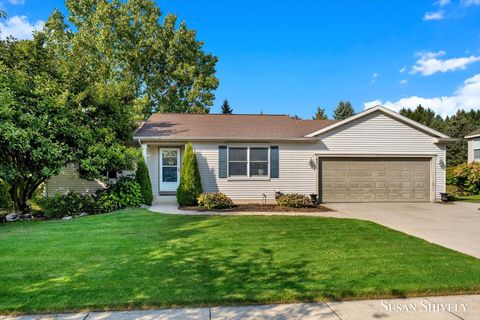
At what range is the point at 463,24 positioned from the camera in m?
13.3

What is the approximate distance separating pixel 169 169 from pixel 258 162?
3.91 metres

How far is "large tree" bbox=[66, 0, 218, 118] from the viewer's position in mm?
22469

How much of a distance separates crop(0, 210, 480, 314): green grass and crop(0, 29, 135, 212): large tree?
2819mm

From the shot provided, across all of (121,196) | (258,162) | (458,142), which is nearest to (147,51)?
(258,162)

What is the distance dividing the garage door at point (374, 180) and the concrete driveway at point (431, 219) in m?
0.66

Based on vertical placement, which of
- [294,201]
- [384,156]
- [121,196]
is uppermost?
[384,156]

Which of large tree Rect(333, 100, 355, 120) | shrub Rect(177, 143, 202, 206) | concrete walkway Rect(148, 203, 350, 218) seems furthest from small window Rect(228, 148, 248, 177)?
large tree Rect(333, 100, 355, 120)

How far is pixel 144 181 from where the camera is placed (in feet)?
36.7

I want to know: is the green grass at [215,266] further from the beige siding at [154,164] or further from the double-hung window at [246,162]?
the double-hung window at [246,162]

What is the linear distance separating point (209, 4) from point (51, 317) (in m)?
19.6

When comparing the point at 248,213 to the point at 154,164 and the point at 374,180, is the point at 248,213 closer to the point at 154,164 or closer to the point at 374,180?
the point at 154,164

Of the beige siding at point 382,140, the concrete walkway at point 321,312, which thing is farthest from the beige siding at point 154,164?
the concrete walkway at point 321,312

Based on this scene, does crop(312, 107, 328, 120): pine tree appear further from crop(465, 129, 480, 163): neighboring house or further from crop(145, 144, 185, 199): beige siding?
crop(145, 144, 185, 199): beige siding

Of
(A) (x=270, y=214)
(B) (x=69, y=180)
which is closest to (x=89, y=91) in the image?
(B) (x=69, y=180)
